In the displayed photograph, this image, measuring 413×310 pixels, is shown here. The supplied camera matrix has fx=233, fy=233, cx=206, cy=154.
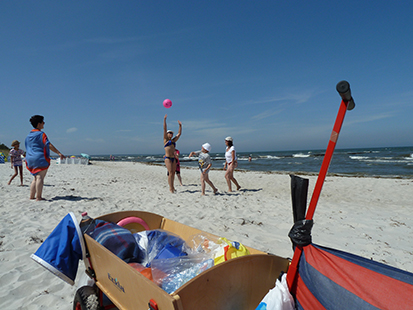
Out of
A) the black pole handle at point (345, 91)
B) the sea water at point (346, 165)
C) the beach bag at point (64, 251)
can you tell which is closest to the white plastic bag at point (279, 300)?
the black pole handle at point (345, 91)

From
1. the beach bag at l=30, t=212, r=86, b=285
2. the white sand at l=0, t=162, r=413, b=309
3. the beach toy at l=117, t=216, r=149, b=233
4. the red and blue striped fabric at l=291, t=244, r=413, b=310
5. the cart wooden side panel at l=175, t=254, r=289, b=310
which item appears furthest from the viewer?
the beach toy at l=117, t=216, r=149, b=233

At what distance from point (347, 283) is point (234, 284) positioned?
0.66m

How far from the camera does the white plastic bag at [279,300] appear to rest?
1.40 meters

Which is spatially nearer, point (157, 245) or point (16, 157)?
point (157, 245)

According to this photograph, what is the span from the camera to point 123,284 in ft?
5.51

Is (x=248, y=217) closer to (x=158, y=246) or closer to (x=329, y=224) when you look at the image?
(x=329, y=224)

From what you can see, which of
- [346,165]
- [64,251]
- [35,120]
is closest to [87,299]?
[64,251]

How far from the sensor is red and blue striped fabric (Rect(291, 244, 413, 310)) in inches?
43.0

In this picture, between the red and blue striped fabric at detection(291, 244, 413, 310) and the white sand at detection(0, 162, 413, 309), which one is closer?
the red and blue striped fabric at detection(291, 244, 413, 310)

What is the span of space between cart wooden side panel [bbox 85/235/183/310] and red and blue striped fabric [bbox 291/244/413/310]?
2.55 ft

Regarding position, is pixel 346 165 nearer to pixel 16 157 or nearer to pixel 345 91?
pixel 16 157

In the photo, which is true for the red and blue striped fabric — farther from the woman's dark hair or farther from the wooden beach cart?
the woman's dark hair

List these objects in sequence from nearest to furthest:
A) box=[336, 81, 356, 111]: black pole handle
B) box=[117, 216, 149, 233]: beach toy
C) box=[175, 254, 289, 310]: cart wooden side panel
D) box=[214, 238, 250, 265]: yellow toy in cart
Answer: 1. box=[336, 81, 356, 111]: black pole handle
2. box=[175, 254, 289, 310]: cart wooden side panel
3. box=[214, 238, 250, 265]: yellow toy in cart
4. box=[117, 216, 149, 233]: beach toy

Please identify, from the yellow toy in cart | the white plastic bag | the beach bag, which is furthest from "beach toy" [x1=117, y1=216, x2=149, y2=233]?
the white plastic bag
